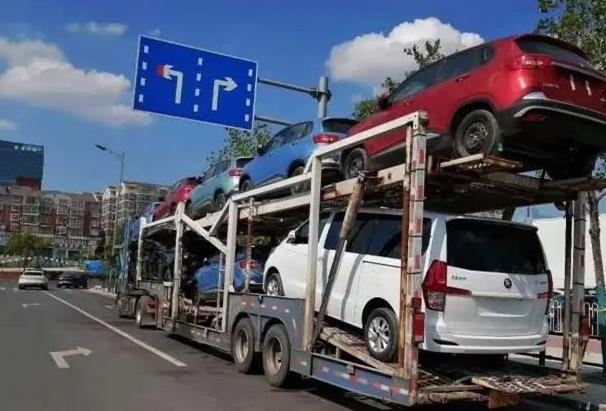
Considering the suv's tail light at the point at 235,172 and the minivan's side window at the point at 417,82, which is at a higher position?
the minivan's side window at the point at 417,82

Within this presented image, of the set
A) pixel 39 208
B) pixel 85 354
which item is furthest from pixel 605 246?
pixel 39 208

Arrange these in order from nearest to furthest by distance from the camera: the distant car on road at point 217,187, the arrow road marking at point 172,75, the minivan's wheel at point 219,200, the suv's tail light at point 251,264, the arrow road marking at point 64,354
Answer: the arrow road marking at point 64,354, the suv's tail light at point 251,264, the distant car on road at point 217,187, the minivan's wheel at point 219,200, the arrow road marking at point 172,75

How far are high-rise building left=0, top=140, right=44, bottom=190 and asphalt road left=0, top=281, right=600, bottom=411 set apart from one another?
587ft

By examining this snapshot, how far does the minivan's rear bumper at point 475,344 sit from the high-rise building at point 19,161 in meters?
187

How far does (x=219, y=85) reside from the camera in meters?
16.7

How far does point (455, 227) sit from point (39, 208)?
157m

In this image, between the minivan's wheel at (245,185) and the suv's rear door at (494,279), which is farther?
the minivan's wheel at (245,185)

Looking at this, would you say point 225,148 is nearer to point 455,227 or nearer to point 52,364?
point 52,364

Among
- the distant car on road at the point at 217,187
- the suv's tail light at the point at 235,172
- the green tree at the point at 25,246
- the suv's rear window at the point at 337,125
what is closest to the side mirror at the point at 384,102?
the suv's rear window at the point at 337,125

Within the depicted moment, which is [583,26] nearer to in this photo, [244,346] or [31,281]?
[244,346]

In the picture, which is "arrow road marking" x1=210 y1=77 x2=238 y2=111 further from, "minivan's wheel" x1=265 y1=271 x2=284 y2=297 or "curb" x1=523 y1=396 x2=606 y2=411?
"curb" x1=523 y1=396 x2=606 y2=411

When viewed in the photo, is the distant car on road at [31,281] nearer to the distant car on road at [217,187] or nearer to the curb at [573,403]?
the distant car on road at [217,187]

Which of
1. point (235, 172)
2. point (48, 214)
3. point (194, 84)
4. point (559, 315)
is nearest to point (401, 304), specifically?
point (559, 315)

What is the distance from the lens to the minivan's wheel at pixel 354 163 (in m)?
9.16
